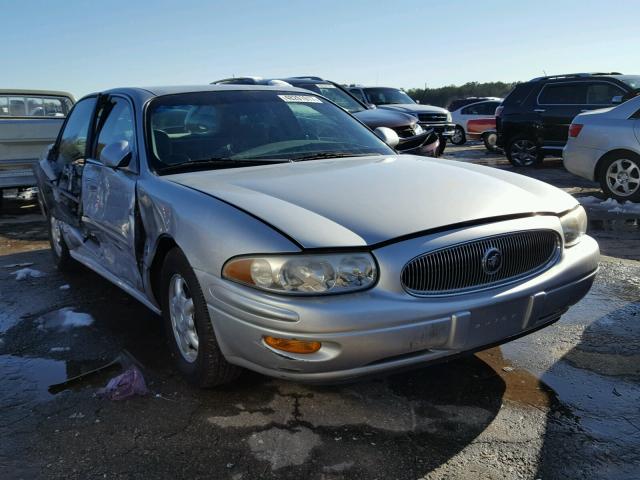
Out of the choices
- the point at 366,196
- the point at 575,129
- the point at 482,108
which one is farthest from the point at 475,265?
the point at 482,108

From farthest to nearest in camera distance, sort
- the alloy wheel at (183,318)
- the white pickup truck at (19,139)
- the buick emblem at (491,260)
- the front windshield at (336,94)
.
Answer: the front windshield at (336,94) < the white pickup truck at (19,139) < the alloy wheel at (183,318) < the buick emblem at (491,260)

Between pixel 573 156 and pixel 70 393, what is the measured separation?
296 inches

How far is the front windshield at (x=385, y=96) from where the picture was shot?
1535cm

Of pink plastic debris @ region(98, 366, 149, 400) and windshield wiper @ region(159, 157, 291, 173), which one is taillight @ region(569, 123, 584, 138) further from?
pink plastic debris @ region(98, 366, 149, 400)

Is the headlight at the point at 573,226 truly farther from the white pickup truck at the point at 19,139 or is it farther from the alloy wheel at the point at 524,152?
the alloy wheel at the point at 524,152

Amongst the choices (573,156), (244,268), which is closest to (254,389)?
(244,268)

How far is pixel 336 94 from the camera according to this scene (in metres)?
10.6

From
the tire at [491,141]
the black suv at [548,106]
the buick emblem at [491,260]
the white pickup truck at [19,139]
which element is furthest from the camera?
the tire at [491,141]

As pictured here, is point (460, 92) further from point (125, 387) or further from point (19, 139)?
point (125, 387)

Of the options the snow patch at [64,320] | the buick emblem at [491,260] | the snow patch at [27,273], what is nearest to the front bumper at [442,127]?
the snow patch at [27,273]

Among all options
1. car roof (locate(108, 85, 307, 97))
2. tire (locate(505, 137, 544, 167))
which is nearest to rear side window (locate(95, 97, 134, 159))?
car roof (locate(108, 85, 307, 97))

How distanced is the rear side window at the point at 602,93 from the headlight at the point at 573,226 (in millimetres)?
9008

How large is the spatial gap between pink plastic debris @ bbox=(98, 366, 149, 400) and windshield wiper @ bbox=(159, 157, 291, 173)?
112cm

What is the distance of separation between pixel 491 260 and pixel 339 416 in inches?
39.1
